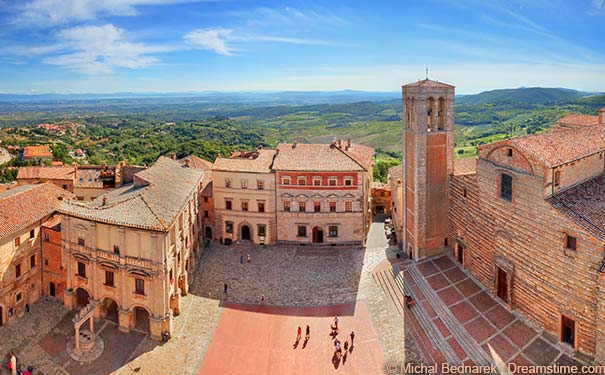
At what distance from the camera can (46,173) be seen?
60000 mm

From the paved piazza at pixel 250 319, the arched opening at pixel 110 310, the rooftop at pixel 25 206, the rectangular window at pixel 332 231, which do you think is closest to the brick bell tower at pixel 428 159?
the paved piazza at pixel 250 319

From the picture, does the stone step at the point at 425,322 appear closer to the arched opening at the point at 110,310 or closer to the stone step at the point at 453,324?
the stone step at the point at 453,324

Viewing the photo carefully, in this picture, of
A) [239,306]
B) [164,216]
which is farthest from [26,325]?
[239,306]

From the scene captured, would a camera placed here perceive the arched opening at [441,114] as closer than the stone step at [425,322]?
No

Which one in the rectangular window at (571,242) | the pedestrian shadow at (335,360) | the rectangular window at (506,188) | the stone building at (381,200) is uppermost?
the rectangular window at (506,188)

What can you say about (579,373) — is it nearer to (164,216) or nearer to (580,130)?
(580,130)

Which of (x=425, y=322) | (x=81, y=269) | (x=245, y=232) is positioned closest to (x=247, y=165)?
(x=245, y=232)

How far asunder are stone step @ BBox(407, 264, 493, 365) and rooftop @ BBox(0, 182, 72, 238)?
31.2 meters

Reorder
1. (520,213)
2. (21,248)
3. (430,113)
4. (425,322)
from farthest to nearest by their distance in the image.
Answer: (430,113)
(21,248)
(425,322)
(520,213)

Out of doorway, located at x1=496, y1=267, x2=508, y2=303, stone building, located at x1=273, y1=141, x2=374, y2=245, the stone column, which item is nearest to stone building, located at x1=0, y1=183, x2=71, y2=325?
the stone column

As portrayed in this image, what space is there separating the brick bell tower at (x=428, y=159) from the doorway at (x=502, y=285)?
8.07m

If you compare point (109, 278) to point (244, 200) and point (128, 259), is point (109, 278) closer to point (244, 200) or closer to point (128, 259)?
point (128, 259)

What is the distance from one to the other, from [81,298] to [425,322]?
27.0 meters

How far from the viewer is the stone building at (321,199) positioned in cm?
4506
